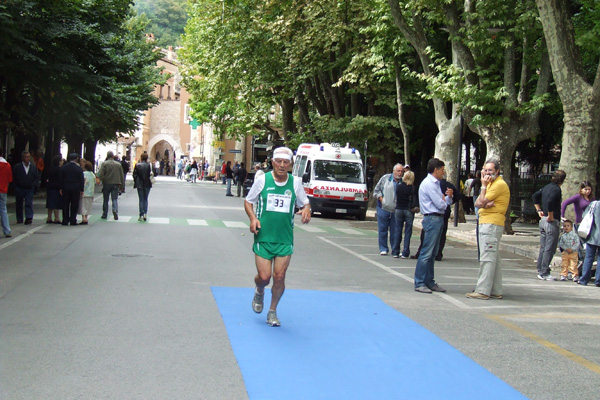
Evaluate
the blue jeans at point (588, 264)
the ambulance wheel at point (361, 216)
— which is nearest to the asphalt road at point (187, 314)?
the blue jeans at point (588, 264)

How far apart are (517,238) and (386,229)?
7089 millimetres

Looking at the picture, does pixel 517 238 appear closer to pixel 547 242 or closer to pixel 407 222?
pixel 407 222

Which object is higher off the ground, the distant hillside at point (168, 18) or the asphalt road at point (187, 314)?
the distant hillside at point (168, 18)

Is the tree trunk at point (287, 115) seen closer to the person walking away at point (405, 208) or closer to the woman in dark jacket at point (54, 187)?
the woman in dark jacket at point (54, 187)

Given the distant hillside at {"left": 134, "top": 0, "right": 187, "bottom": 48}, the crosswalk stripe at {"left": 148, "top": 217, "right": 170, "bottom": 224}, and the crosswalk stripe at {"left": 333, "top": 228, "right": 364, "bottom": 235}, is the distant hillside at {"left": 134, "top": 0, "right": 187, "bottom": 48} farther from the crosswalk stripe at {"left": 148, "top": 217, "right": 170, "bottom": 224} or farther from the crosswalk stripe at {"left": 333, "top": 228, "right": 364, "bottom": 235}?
the crosswalk stripe at {"left": 333, "top": 228, "right": 364, "bottom": 235}

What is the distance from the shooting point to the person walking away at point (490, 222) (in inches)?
427

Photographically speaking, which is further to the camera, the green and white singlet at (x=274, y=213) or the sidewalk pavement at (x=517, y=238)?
the sidewalk pavement at (x=517, y=238)

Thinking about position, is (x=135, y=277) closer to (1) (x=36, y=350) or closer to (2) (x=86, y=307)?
(2) (x=86, y=307)

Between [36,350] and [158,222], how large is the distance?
15.6m

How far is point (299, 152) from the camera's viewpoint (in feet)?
105

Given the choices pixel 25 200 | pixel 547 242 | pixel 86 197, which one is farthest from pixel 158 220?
pixel 547 242

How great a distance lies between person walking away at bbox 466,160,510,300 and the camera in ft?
35.6

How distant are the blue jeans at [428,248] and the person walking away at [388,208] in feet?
16.0

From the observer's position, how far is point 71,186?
1977cm
